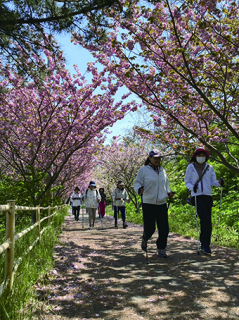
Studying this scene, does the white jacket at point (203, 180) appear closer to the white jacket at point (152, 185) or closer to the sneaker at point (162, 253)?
the white jacket at point (152, 185)

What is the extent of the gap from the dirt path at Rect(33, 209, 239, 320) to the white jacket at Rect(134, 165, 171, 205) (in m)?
1.07

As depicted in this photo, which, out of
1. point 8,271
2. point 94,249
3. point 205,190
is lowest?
point 94,249

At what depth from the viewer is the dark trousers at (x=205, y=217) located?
17.6 ft

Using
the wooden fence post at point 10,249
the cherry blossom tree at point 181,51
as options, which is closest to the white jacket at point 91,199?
the cherry blossom tree at point 181,51

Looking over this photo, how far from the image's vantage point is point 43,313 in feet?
8.78

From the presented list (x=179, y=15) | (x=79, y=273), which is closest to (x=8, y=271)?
(x=79, y=273)

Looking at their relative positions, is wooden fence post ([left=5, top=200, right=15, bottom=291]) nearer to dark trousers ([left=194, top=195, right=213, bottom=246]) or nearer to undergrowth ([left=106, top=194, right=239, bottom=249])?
dark trousers ([left=194, top=195, right=213, bottom=246])

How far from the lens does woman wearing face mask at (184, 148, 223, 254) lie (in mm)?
5387

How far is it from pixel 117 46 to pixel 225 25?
2303 millimetres

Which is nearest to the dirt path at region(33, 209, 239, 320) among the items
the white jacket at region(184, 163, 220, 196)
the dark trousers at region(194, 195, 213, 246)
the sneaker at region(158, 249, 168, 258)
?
the sneaker at region(158, 249, 168, 258)

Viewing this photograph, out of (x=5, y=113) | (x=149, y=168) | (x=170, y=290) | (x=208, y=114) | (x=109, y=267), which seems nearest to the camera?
(x=170, y=290)

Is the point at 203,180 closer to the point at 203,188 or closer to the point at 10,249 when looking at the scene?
the point at 203,188

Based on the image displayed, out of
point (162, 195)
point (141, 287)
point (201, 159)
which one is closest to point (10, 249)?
point (141, 287)

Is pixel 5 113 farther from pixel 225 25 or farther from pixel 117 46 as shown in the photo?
pixel 225 25
